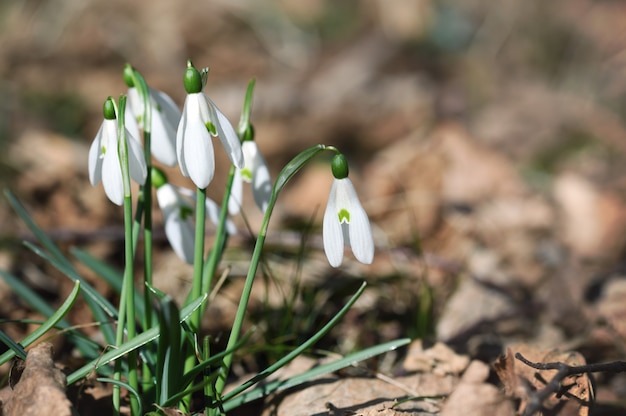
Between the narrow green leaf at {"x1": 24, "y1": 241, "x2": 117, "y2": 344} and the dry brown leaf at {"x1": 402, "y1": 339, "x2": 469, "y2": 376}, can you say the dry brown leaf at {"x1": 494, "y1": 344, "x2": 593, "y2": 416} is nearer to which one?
the dry brown leaf at {"x1": 402, "y1": 339, "x2": 469, "y2": 376}

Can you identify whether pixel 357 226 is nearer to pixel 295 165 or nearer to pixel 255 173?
pixel 295 165

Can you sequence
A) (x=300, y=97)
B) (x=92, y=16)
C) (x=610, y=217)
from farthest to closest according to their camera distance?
1. (x=92, y=16)
2. (x=300, y=97)
3. (x=610, y=217)

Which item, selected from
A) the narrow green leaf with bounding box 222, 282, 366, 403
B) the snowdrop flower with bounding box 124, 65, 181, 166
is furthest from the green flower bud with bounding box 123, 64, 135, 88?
the narrow green leaf with bounding box 222, 282, 366, 403

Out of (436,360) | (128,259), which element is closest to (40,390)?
(128,259)

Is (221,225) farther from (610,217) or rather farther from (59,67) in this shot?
(59,67)

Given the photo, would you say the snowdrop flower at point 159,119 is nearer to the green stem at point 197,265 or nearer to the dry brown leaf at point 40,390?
the green stem at point 197,265

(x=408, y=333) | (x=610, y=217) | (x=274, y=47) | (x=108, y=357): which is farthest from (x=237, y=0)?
(x=108, y=357)
